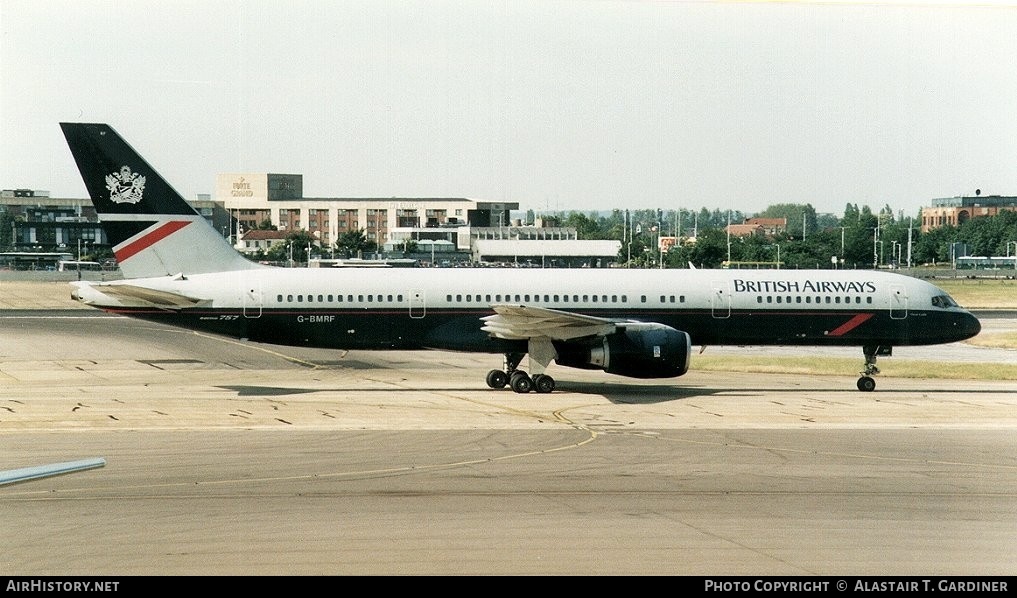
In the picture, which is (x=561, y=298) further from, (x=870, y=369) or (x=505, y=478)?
(x=505, y=478)

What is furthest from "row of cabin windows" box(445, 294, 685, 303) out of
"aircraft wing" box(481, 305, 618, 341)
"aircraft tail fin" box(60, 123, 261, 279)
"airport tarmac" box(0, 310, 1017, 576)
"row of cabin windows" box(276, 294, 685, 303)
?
"aircraft tail fin" box(60, 123, 261, 279)

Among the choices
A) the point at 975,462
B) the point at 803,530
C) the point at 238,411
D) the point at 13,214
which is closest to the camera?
the point at 803,530

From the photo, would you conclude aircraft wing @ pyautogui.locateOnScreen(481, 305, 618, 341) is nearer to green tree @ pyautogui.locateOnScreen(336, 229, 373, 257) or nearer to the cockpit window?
the cockpit window

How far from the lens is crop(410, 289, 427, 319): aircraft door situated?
3772cm

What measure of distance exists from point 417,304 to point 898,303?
55.6 feet

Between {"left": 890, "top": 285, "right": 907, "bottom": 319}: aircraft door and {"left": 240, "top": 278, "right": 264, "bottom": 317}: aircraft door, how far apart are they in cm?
2184

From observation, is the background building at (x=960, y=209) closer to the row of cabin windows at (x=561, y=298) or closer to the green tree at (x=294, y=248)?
the green tree at (x=294, y=248)

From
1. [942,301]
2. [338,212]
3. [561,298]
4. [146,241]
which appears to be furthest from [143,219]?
[338,212]

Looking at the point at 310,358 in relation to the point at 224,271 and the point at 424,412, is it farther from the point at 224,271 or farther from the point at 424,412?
the point at 424,412

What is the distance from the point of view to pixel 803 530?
17953 mm

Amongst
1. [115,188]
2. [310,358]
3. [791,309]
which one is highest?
[115,188]

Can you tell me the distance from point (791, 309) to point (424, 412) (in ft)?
47.1

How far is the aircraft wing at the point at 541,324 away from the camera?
35719 millimetres

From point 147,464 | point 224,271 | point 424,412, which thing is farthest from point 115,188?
point 147,464
